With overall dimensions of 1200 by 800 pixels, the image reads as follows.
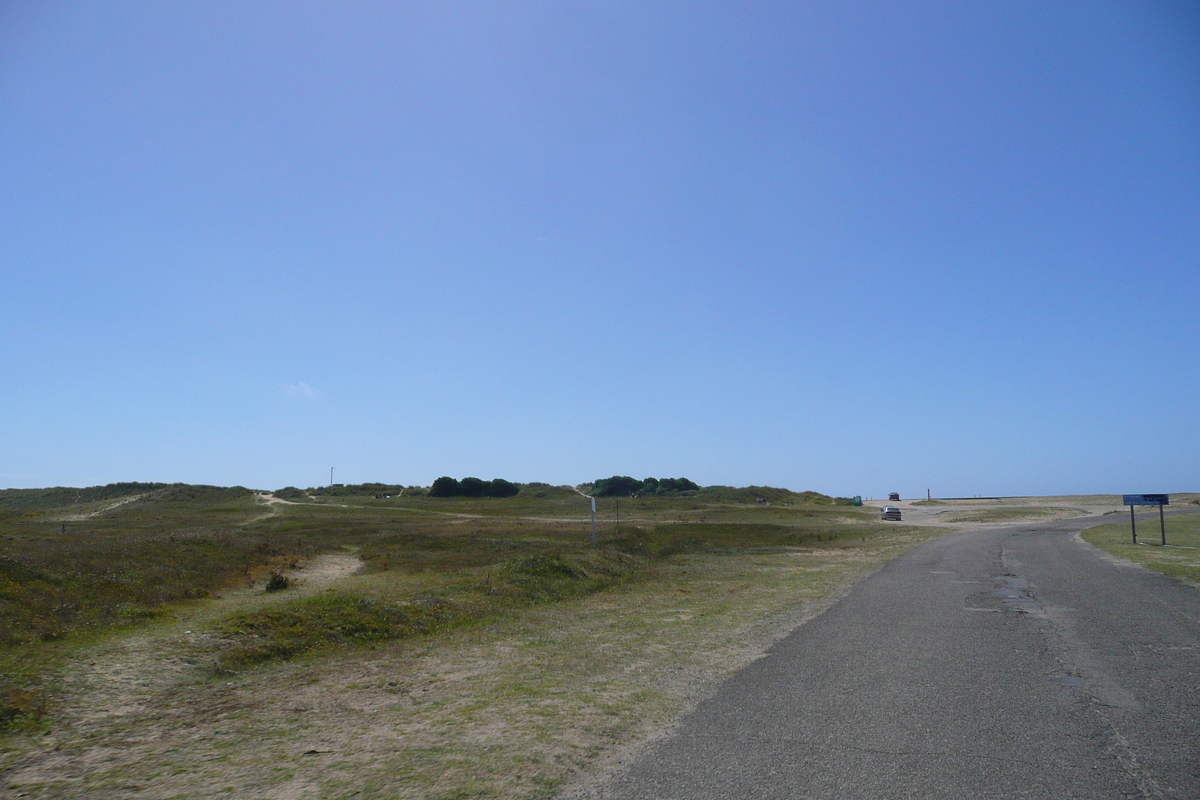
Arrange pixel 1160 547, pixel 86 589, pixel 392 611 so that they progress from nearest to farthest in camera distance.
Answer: pixel 392 611 < pixel 86 589 < pixel 1160 547

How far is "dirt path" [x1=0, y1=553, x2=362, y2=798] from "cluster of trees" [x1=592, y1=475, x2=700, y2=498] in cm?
13102

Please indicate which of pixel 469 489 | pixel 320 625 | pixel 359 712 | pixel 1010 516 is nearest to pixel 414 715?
pixel 359 712

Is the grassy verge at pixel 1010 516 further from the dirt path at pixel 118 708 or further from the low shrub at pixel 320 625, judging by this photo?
the dirt path at pixel 118 708

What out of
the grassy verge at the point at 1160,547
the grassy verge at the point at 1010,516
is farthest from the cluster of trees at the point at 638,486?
the grassy verge at the point at 1160,547

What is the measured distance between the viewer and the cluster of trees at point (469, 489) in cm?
12782

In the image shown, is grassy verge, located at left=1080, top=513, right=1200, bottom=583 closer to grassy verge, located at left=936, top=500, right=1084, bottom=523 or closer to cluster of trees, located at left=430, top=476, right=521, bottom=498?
grassy verge, located at left=936, top=500, right=1084, bottom=523

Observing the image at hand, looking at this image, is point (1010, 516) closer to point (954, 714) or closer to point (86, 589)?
point (954, 714)

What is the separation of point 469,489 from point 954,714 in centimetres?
12496

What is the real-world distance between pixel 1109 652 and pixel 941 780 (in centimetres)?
778

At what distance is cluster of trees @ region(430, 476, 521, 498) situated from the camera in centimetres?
12782

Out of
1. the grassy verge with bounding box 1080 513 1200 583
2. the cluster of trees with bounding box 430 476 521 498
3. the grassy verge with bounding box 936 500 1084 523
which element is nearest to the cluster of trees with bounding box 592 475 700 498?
the cluster of trees with bounding box 430 476 521 498

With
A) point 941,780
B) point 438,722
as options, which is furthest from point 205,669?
point 941,780

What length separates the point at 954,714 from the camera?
8406mm

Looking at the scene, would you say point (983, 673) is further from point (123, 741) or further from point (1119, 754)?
point (123, 741)
